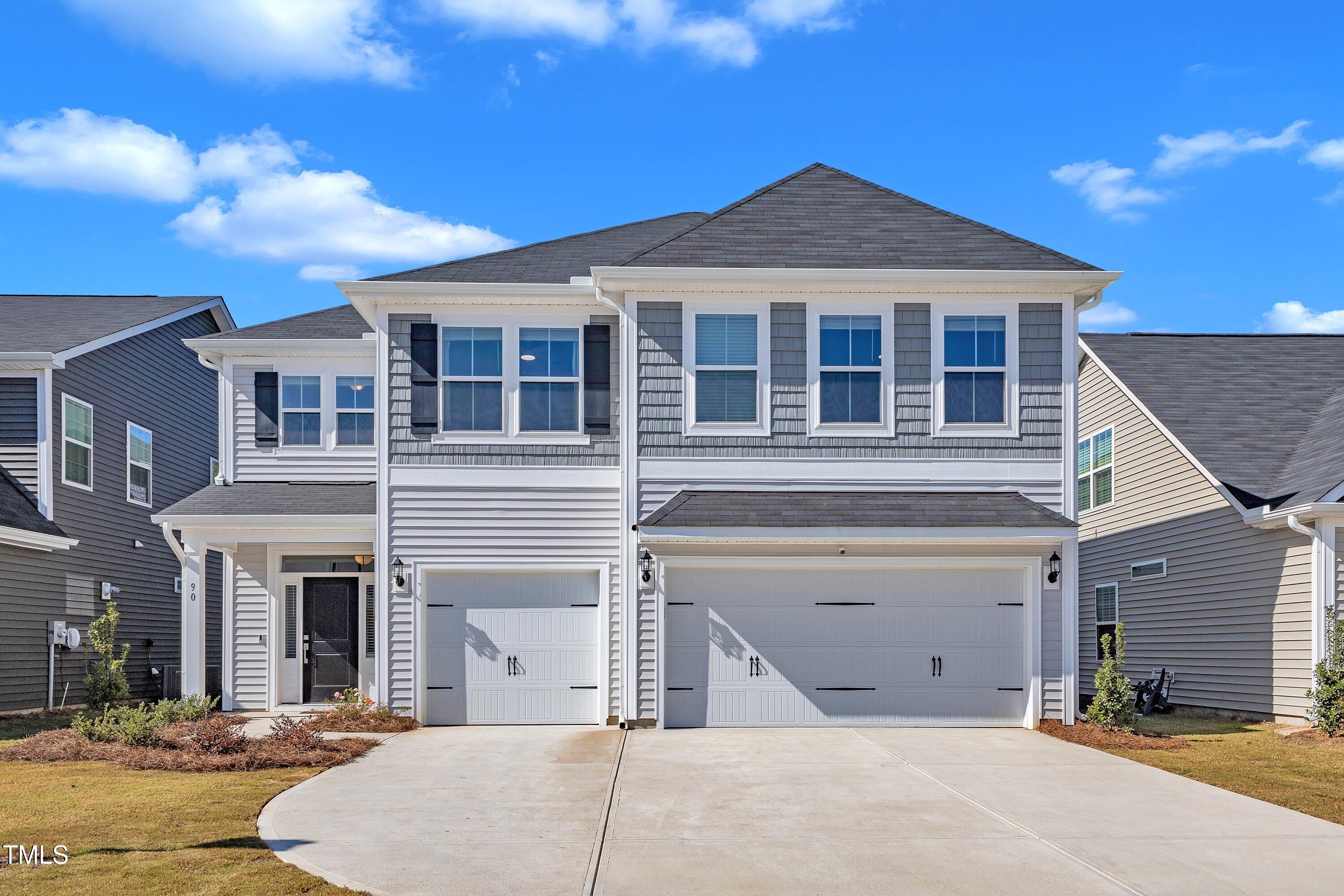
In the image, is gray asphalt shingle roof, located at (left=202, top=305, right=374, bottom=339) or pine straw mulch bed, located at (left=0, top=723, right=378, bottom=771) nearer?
pine straw mulch bed, located at (left=0, top=723, right=378, bottom=771)

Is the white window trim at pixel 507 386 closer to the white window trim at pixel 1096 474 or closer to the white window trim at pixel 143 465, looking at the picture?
the white window trim at pixel 143 465

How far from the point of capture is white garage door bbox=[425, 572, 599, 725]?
41.5 feet

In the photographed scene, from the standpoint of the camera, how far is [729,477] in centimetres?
1248

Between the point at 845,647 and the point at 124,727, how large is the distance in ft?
25.8

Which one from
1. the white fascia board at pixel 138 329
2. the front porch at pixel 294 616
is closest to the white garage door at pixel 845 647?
the front porch at pixel 294 616

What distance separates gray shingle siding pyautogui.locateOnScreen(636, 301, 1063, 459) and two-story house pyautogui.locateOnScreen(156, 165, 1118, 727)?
0.03 meters

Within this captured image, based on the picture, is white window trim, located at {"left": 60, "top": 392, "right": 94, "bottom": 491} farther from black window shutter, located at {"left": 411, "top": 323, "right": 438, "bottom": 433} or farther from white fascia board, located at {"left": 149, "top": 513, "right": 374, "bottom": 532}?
black window shutter, located at {"left": 411, "top": 323, "right": 438, "bottom": 433}

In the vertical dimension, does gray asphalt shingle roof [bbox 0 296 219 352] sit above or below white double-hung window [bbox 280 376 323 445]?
above

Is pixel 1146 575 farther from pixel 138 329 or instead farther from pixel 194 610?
pixel 138 329

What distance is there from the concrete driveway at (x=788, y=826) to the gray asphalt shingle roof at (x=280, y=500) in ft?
13.4

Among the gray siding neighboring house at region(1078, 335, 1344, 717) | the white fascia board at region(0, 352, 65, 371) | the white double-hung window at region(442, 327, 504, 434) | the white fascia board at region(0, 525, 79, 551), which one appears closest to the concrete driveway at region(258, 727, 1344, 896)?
the white double-hung window at region(442, 327, 504, 434)

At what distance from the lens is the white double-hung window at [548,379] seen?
12812 millimetres

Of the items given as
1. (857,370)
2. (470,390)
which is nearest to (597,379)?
(470,390)

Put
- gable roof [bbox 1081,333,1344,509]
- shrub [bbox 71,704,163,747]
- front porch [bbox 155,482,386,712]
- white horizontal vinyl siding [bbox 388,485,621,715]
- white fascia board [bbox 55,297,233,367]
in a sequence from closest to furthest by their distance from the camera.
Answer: shrub [bbox 71,704,163,747] < white horizontal vinyl siding [bbox 388,485,621,715] < gable roof [bbox 1081,333,1344,509] < front porch [bbox 155,482,386,712] < white fascia board [bbox 55,297,233,367]
